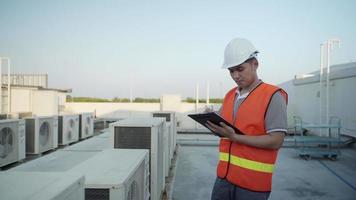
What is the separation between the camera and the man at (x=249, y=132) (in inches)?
76.5

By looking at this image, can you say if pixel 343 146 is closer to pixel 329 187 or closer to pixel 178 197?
pixel 329 187

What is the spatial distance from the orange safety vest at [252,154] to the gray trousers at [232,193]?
28mm

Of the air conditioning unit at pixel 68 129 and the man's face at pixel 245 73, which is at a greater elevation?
the man's face at pixel 245 73

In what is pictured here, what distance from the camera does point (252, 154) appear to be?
2.00m

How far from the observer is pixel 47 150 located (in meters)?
8.78

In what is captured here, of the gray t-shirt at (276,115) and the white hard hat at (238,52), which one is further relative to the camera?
the white hard hat at (238,52)

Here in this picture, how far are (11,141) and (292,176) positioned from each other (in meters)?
6.31

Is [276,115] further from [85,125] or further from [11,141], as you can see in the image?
[85,125]

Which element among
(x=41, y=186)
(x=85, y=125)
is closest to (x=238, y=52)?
(x=41, y=186)

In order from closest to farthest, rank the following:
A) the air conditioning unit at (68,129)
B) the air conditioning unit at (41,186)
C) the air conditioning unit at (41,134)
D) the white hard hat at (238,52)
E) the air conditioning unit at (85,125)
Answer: the air conditioning unit at (41,186)
the white hard hat at (238,52)
the air conditioning unit at (41,134)
the air conditioning unit at (68,129)
the air conditioning unit at (85,125)

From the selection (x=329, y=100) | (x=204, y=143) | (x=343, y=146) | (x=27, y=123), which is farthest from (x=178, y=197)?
(x=329, y=100)

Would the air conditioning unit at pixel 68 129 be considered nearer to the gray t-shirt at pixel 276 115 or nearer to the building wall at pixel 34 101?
the building wall at pixel 34 101

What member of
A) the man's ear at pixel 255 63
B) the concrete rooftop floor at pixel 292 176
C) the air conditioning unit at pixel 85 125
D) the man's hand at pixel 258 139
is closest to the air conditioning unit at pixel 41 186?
the man's hand at pixel 258 139

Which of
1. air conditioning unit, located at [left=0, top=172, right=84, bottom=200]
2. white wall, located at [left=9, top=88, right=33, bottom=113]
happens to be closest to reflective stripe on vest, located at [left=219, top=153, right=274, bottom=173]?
air conditioning unit, located at [left=0, top=172, right=84, bottom=200]
